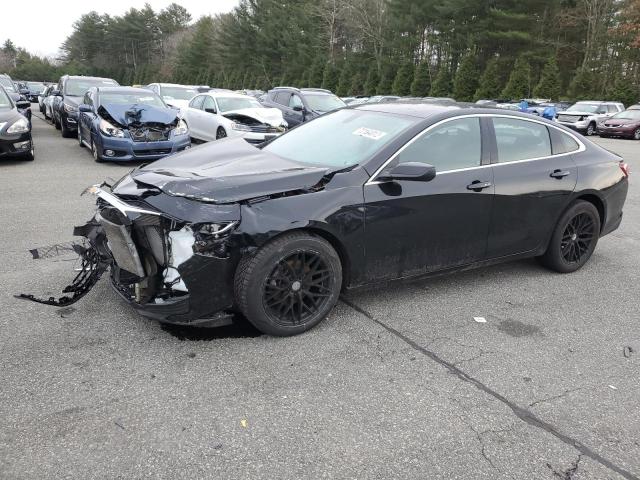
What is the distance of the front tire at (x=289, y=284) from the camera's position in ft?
11.2

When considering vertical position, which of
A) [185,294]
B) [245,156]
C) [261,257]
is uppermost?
[245,156]

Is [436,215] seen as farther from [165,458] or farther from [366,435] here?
[165,458]

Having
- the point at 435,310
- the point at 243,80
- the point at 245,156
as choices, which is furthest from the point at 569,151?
the point at 243,80

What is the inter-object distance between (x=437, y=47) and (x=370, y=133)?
4314cm

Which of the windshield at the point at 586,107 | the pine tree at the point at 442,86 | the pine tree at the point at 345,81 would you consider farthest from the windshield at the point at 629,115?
the pine tree at the point at 345,81

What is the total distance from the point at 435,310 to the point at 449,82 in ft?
123

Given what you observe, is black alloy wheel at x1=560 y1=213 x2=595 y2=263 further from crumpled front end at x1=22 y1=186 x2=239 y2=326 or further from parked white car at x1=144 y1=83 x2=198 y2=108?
parked white car at x1=144 y1=83 x2=198 y2=108

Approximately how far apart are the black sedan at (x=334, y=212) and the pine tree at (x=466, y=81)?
1349 inches

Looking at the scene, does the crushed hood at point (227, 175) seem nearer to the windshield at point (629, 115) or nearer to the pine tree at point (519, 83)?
the windshield at point (629, 115)

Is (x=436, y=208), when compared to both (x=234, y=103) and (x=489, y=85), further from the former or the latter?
(x=489, y=85)

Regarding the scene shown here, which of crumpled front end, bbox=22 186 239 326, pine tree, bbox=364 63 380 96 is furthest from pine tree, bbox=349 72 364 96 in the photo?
crumpled front end, bbox=22 186 239 326

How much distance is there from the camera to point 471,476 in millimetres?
2449

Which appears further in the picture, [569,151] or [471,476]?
[569,151]

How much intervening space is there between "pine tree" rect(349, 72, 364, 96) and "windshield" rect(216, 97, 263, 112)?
31.9m
